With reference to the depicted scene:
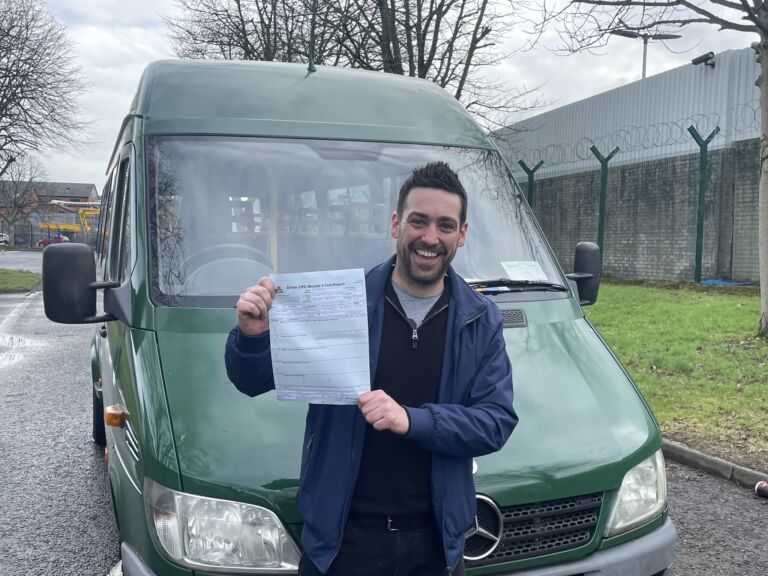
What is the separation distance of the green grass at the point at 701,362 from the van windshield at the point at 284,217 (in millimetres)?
2722

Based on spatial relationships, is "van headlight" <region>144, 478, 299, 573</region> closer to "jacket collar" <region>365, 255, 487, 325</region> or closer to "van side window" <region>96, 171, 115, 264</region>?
"jacket collar" <region>365, 255, 487, 325</region>

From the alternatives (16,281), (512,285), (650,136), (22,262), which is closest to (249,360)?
(512,285)

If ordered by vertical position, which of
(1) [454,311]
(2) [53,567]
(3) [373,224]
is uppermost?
(3) [373,224]

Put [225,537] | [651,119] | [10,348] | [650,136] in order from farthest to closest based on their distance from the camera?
1. [651,119]
2. [650,136]
3. [10,348]
4. [225,537]

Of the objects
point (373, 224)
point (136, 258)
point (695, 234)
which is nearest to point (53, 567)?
point (136, 258)

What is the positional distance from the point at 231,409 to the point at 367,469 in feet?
2.55

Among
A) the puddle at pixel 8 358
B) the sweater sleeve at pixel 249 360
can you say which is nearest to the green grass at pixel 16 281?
the puddle at pixel 8 358

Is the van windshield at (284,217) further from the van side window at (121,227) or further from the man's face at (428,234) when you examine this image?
the man's face at (428,234)

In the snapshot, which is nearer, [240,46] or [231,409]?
[231,409]

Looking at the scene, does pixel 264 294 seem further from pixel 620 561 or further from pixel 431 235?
pixel 620 561

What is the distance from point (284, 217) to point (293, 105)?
2.27 ft

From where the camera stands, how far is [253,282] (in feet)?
10.8

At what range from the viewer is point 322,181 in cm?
370

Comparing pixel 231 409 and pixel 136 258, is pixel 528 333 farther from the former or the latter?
pixel 136 258
